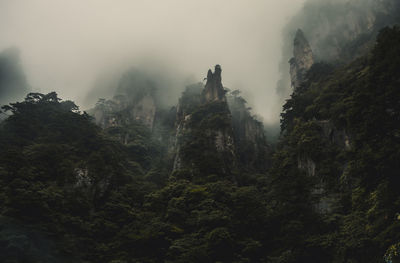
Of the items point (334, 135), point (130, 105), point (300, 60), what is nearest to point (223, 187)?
point (334, 135)

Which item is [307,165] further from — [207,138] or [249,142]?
[249,142]

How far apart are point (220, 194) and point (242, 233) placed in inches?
253

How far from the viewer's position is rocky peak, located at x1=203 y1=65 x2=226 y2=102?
63.9 metres

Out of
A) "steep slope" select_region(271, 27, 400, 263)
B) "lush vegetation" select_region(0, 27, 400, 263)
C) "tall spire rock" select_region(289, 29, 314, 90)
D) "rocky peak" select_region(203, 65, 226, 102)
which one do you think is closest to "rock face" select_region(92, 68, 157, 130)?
"rocky peak" select_region(203, 65, 226, 102)

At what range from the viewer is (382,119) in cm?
1590

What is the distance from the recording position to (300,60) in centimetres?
6625

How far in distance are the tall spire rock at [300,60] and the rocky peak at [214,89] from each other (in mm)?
15369

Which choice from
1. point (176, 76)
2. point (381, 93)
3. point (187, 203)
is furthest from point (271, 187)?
point (176, 76)

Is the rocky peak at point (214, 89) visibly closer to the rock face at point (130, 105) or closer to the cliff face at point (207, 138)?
the cliff face at point (207, 138)

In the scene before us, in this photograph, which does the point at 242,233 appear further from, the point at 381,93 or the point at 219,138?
the point at 219,138

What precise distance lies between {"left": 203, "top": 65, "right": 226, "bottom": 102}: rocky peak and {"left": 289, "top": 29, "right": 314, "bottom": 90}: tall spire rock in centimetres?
1537

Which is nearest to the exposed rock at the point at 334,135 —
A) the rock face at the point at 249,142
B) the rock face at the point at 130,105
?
the rock face at the point at 249,142

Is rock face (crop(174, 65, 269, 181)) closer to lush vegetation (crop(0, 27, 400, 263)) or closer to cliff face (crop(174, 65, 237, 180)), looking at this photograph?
cliff face (crop(174, 65, 237, 180))

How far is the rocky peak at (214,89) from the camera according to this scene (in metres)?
63.9
